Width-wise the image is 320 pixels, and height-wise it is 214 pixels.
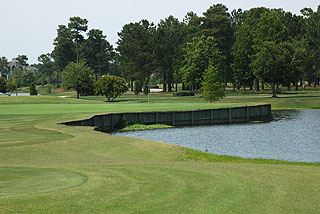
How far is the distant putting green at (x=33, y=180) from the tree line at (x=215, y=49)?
7407 centimetres

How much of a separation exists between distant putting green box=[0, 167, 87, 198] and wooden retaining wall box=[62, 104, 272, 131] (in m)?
29.2

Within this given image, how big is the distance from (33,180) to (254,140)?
33.3 m

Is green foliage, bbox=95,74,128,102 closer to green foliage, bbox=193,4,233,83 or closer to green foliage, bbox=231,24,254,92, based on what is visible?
green foliage, bbox=231,24,254,92

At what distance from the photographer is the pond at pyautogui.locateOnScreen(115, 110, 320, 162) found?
1358 inches

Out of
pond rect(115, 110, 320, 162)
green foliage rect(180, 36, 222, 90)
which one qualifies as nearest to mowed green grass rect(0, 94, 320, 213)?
pond rect(115, 110, 320, 162)

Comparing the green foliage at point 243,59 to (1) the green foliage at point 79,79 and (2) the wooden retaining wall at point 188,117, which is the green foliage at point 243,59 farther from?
(2) the wooden retaining wall at point 188,117

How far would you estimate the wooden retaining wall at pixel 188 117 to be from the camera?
170 feet

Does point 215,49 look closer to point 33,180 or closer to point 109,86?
point 109,86

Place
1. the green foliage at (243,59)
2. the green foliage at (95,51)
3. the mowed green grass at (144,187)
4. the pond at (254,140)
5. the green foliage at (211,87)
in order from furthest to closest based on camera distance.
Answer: the green foliage at (95,51), the green foliage at (243,59), the green foliage at (211,87), the pond at (254,140), the mowed green grass at (144,187)

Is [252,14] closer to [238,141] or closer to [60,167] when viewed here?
[238,141]

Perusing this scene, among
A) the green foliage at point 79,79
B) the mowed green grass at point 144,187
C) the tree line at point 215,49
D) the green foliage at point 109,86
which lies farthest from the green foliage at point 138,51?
the mowed green grass at point 144,187

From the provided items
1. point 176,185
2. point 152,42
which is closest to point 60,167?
point 176,185

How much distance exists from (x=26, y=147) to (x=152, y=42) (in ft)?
409

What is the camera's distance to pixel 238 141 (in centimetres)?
4312
